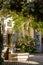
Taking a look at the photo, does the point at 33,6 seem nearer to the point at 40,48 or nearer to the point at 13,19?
the point at 13,19

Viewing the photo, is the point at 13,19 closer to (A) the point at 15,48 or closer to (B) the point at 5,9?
(B) the point at 5,9

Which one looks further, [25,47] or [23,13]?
[25,47]

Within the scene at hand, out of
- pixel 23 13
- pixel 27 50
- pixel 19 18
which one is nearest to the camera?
pixel 23 13

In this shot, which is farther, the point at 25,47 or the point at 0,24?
the point at 25,47

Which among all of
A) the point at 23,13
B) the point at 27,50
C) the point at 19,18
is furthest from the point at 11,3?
the point at 27,50

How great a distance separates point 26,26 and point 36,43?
36.9 feet

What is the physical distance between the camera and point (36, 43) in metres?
14.0

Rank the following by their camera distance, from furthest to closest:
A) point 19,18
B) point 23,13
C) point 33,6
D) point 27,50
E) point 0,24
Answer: point 27,50 < point 0,24 < point 19,18 < point 23,13 < point 33,6

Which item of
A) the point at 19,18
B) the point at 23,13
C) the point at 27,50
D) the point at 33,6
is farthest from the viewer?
the point at 27,50

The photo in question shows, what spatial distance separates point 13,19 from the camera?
284cm

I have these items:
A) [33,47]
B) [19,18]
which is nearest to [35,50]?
[33,47]

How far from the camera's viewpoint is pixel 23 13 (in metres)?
2.38

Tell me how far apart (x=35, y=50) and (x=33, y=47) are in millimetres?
389

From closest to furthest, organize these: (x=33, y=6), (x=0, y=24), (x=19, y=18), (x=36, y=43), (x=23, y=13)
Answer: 1. (x=33, y=6)
2. (x=23, y=13)
3. (x=19, y=18)
4. (x=0, y=24)
5. (x=36, y=43)
